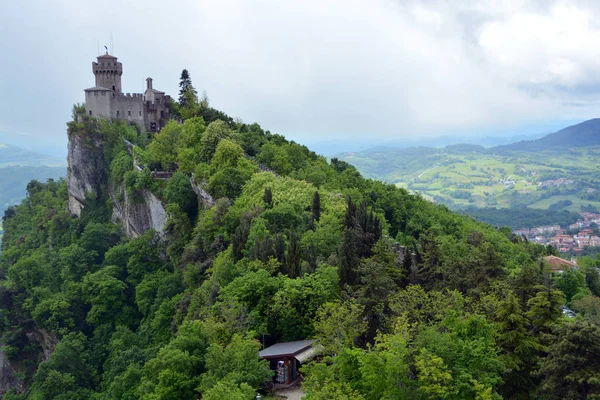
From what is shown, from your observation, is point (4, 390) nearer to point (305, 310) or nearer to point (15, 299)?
point (15, 299)

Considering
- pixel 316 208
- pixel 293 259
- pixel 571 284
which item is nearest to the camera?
pixel 293 259

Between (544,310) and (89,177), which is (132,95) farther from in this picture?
(544,310)

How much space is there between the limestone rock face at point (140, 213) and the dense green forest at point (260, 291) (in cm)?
120

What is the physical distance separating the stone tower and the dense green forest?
5789 mm

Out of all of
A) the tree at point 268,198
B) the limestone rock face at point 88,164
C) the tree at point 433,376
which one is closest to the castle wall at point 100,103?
the limestone rock face at point 88,164

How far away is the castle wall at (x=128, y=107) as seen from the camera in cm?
7869

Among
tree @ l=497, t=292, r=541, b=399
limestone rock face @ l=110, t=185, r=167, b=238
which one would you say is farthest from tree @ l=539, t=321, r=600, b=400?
limestone rock face @ l=110, t=185, r=167, b=238

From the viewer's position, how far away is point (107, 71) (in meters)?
79.2

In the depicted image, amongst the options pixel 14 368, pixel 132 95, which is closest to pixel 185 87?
pixel 132 95

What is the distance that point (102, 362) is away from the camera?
184 ft

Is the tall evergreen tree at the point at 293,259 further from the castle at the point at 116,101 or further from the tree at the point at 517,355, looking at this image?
the castle at the point at 116,101

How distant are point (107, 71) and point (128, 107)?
5.21 meters

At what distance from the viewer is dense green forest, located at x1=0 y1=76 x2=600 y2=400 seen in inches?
938

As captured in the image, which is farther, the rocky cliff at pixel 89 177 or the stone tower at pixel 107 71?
the stone tower at pixel 107 71
